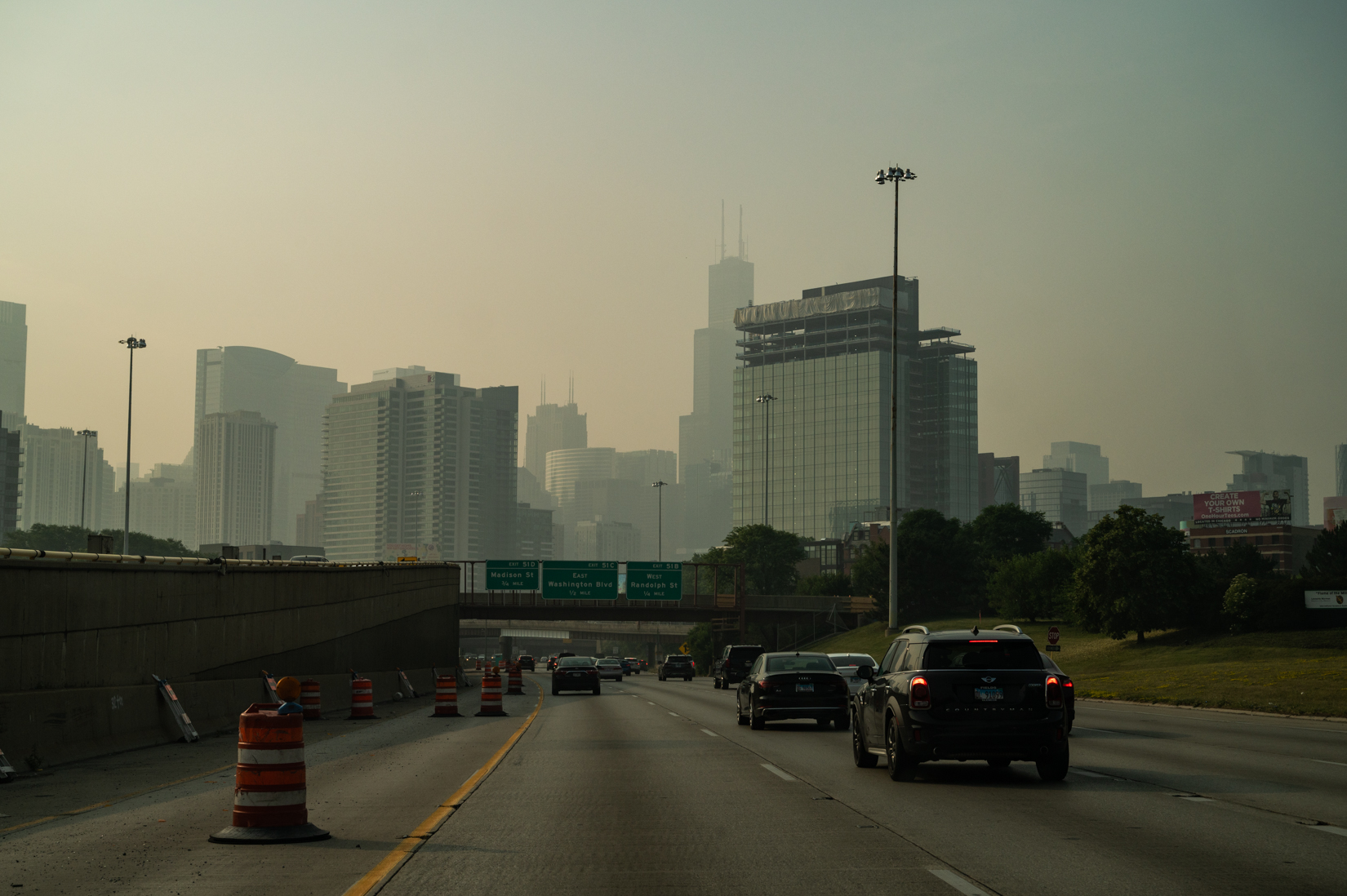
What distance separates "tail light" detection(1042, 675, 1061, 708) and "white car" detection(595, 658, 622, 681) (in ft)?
198

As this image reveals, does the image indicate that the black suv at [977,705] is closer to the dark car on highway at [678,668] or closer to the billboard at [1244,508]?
the dark car on highway at [678,668]

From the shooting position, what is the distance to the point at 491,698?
103 feet

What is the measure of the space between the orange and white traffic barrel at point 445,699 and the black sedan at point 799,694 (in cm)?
796

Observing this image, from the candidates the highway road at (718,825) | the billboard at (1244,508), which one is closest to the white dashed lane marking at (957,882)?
the highway road at (718,825)

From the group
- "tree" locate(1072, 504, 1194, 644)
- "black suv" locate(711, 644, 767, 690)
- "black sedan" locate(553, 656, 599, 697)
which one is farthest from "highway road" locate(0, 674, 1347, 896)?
"tree" locate(1072, 504, 1194, 644)

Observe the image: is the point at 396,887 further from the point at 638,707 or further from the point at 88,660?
the point at 638,707

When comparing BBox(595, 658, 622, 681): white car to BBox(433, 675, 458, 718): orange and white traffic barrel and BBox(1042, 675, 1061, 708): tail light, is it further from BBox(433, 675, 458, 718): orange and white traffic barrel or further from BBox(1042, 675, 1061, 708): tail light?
BBox(1042, 675, 1061, 708): tail light

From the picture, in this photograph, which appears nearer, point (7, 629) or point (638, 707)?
point (7, 629)

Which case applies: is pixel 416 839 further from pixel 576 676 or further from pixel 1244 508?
pixel 1244 508

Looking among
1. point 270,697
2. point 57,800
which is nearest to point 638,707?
point 270,697

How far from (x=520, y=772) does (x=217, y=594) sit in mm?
12281

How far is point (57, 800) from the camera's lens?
1418 centimetres

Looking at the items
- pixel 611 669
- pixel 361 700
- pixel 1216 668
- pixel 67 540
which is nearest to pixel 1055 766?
pixel 361 700

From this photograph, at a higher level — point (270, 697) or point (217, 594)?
point (217, 594)
